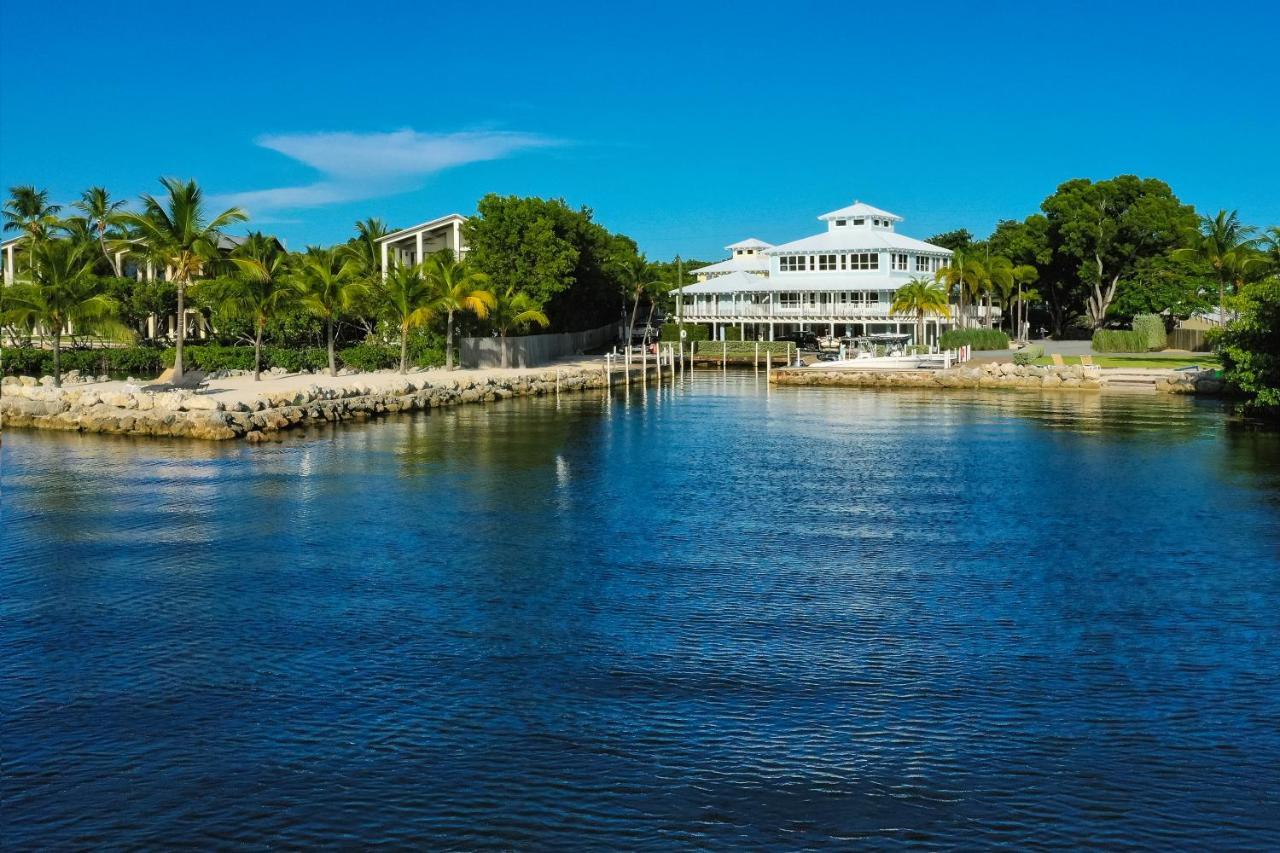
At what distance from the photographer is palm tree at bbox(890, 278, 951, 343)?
78.6 m

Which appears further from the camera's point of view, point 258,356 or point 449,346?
point 449,346

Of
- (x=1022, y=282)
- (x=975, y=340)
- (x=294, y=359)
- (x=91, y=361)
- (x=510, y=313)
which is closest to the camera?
(x=91, y=361)

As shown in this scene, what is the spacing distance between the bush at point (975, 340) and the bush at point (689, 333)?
1988 cm

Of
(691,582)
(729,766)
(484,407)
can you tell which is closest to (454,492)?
(691,582)

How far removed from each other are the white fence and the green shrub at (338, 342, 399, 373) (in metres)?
5.35

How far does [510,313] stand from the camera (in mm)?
67312

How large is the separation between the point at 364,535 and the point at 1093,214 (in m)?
77.1

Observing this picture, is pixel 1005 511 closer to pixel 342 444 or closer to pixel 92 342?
pixel 342 444

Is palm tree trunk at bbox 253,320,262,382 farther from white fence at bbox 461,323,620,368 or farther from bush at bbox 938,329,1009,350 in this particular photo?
bush at bbox 938,329,1009,350

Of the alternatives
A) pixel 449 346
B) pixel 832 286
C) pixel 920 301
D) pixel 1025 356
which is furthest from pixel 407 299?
pixel 832 286

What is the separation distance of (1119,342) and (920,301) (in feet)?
38.8

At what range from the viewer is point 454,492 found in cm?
2766

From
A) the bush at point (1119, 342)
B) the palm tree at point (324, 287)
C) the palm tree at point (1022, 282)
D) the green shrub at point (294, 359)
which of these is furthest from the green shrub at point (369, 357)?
the palm tree at point (1022, 282)

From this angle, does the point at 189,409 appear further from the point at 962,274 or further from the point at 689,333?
the point at 689,333
